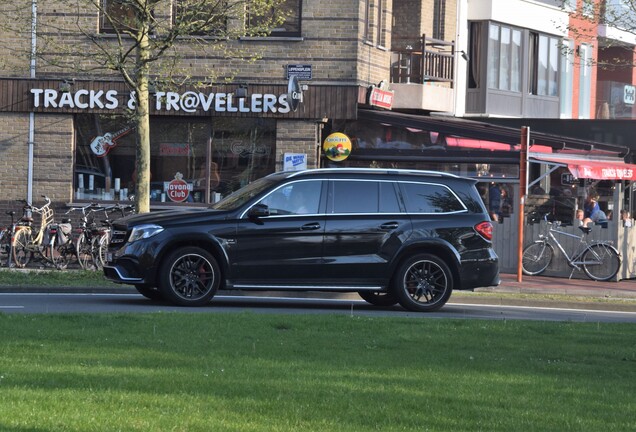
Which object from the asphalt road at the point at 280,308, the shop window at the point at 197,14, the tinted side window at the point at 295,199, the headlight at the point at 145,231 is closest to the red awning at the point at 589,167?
the asphalt road at the point at 280,308

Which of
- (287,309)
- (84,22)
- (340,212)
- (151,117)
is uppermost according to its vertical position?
(84,22)

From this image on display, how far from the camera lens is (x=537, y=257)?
76.8ft

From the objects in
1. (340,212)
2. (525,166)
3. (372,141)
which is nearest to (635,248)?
(525,166)

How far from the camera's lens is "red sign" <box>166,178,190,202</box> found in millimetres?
25391

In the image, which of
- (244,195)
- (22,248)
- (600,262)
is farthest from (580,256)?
(22,248)

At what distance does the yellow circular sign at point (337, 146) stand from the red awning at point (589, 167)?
13.1ft

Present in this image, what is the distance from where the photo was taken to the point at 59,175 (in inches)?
992

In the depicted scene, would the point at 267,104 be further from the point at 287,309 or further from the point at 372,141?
the point at 287,309

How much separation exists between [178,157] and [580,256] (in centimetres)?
874

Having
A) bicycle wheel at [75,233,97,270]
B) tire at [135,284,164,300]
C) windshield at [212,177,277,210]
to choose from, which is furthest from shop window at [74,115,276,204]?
tire at [135,284,164,300]

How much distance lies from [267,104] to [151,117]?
8.43ft

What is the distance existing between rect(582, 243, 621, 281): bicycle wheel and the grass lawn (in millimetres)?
10428

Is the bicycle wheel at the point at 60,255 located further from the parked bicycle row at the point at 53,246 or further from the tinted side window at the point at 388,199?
the tinted side window at the point at 388,199

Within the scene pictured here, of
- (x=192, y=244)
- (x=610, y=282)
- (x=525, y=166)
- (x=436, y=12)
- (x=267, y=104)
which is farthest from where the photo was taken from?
(x=436, y=12)
